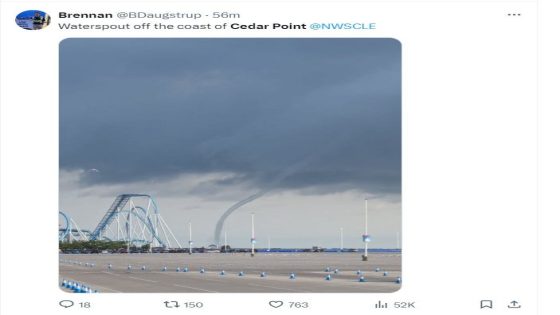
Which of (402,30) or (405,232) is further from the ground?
(402,30)

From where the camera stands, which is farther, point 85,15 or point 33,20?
point 33,20

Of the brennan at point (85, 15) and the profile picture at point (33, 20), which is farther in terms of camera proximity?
the profile picture at point (33, 20)

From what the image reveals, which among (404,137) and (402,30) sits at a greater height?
(402,30)

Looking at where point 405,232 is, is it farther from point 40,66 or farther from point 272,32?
point 40,66

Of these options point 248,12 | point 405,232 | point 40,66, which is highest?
point 248,12

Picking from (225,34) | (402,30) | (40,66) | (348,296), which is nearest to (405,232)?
(348,296)

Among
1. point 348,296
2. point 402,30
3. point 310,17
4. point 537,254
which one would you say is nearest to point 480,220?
point 537,254

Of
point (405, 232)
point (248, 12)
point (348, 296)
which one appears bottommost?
point (348, 296)

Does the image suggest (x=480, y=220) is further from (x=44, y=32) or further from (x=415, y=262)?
(x=44, y=32)

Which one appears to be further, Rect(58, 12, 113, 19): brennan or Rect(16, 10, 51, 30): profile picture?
Rect(16, 10, 51, 30): profile picture
